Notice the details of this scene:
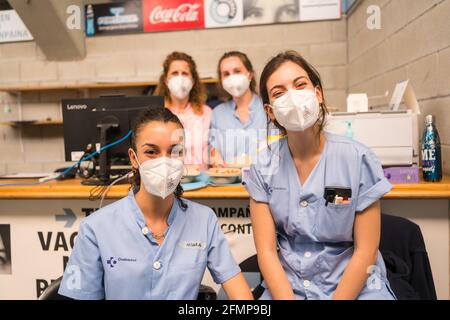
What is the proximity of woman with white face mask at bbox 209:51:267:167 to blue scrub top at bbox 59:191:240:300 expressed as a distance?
1.31m

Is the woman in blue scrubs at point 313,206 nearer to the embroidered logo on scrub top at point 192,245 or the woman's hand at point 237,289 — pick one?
the woman's hand at point 237,289

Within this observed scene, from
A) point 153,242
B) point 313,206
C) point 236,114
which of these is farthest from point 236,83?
point 153,242

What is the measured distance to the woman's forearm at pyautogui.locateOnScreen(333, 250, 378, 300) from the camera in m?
1.21

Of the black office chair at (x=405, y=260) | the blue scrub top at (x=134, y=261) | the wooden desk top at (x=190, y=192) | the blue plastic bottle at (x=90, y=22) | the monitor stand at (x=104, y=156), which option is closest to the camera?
the blue scrub top at (x=134, y=261)

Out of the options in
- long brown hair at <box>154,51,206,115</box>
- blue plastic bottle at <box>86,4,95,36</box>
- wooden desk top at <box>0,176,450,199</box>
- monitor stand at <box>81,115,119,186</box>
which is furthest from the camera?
blue plastic bottle at <box>86,4,95,36</box>

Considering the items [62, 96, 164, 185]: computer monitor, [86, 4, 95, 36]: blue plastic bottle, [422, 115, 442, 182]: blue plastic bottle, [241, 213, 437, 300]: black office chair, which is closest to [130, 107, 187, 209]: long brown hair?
[62, 96, 164, 185]: computer monitor

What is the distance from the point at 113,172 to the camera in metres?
A: 1.96

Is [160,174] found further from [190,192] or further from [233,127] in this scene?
[233,127]

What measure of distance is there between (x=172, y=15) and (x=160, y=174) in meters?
Answer: 2.96

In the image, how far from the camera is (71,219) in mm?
1818

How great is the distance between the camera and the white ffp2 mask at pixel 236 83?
101 inches

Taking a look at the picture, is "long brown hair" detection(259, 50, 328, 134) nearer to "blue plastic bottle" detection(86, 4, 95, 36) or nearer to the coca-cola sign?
the coca-cola sign

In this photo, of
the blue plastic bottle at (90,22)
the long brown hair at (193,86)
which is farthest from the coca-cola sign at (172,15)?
the long brown hair at (193,86)
